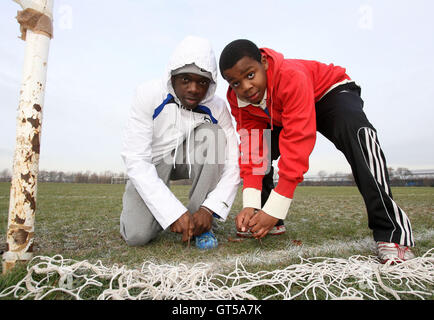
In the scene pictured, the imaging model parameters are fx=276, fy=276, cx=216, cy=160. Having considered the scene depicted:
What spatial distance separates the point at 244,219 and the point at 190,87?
112 cm

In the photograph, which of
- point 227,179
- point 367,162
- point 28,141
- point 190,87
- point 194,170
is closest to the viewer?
point 28,141

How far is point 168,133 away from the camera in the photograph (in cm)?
254

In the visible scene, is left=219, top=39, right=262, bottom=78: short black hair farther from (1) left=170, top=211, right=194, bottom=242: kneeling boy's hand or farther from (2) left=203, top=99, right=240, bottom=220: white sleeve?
(1) left=170, top=211, right=194, bottom=242: kneeling boy's hand

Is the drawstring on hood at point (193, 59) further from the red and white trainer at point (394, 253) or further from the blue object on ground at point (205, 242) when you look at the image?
the red and white trainer at point (394, 253)

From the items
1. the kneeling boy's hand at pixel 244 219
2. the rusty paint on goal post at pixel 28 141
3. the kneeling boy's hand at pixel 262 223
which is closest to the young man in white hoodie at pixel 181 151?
the kneeling boy's hand at pixel 244 219

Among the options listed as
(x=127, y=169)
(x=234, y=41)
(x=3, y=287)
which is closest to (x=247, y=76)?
(x=234, y=41)

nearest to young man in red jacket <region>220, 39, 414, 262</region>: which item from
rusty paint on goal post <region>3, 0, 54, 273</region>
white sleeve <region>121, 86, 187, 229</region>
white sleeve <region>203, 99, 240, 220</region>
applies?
white sleeve <region>203, 99, 240, 220</region>

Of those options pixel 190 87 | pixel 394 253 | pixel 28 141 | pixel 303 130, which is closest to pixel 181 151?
pixel 190 87

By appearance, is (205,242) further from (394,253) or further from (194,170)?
(394,253)

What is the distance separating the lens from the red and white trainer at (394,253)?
65.6 inches

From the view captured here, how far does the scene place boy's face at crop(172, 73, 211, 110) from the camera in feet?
7.25

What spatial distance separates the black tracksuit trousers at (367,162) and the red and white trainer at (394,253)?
0.11ft

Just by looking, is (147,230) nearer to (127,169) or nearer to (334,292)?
(127,169)
